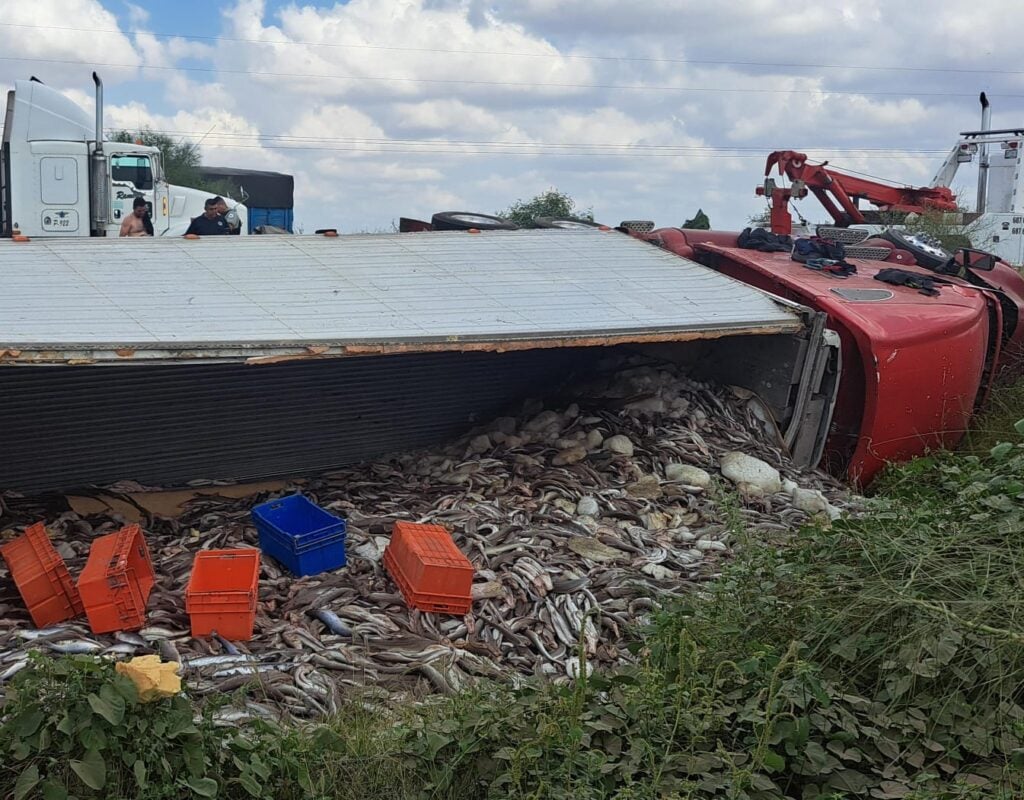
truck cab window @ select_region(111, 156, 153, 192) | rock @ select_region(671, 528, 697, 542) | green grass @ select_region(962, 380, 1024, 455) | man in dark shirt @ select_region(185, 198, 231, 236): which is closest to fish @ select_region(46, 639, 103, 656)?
rock @ select_region(671, 528, 697, 542)

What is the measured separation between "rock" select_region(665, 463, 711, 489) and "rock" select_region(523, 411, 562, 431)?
38.9 inches

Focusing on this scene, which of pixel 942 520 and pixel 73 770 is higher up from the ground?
pixel 942 520

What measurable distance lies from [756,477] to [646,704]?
3.55 metres

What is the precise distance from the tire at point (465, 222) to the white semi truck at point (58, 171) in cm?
515

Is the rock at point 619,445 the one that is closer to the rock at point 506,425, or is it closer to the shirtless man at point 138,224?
the rock at point 506,425

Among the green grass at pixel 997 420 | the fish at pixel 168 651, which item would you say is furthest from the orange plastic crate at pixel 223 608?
the green grass at pixel 997 420

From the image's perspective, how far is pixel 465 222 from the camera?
10.7 metres

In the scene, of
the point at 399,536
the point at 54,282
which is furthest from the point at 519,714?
the point at 54,282

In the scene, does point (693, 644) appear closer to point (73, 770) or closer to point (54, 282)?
point (73, 770)

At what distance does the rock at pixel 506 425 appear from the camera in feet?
24.8

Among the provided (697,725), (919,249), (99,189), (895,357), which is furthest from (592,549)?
(99,189)

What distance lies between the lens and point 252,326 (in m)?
5.55

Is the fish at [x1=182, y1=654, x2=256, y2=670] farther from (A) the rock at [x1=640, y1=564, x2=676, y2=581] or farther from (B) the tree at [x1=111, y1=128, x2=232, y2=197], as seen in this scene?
(B) the tree at [x1=111, y1=128, x2=232, y2=197]

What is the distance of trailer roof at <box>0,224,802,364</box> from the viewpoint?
5.26m
